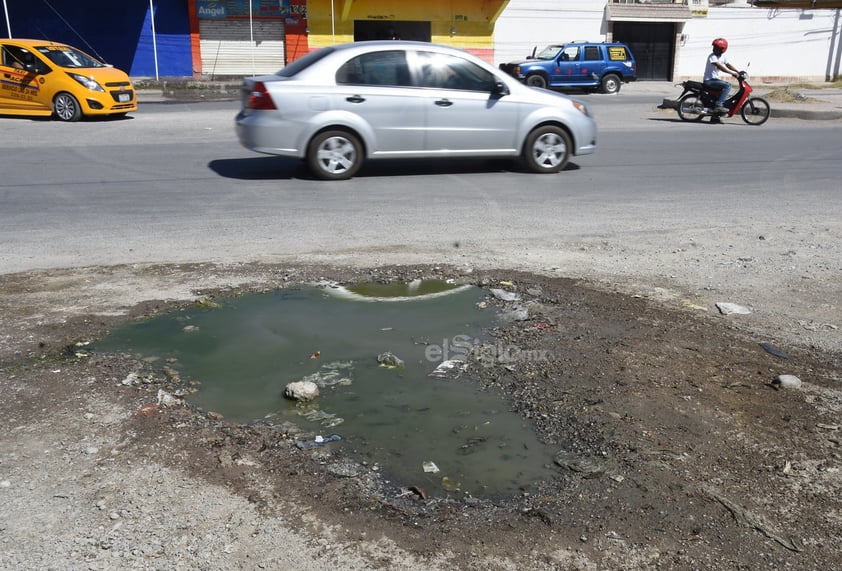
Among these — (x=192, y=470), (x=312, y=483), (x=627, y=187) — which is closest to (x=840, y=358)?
(x=312, y=483)

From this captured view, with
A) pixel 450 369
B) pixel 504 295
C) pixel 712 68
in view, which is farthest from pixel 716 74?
pixel 450 369

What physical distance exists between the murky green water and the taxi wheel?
13079 mm

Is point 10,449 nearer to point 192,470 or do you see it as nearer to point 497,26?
point 192,470

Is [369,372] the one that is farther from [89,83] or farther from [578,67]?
[578,67]

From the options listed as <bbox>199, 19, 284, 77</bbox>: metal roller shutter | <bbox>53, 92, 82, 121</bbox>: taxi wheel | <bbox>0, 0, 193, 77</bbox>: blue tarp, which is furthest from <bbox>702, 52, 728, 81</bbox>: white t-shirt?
<bbox>0, 0, 193, 77</bbox>: blue tarp

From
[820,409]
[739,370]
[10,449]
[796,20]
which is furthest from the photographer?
[796,20]

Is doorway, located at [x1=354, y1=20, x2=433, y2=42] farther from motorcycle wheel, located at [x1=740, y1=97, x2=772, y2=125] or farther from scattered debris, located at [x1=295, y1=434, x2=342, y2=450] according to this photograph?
scattered debris, located at [x1=295, y1=434, x2=342, y2=450]

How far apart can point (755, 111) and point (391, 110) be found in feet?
37.0

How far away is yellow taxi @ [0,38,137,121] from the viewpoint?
16.9 m

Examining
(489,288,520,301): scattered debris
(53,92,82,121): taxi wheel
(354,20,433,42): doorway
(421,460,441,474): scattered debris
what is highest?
(354,20,433,42): doorway

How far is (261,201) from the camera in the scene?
950 centimetres

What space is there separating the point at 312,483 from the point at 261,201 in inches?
253

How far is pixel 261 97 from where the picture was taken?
33.0ft

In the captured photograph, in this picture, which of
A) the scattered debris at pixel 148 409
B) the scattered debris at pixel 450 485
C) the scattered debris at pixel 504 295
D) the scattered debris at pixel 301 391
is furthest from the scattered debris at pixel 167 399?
the scattered debris at pixel 504 295
